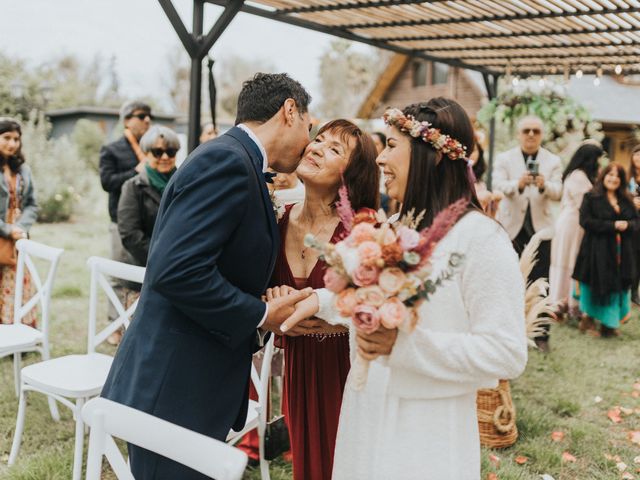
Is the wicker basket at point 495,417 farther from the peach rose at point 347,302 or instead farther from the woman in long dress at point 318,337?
the peach rose at point 347,302

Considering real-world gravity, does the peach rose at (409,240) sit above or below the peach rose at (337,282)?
above

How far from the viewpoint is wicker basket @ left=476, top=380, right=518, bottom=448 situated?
400cm

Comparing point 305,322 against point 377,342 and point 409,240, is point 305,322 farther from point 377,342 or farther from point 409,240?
point 409,240

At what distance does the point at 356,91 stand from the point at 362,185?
38.9m

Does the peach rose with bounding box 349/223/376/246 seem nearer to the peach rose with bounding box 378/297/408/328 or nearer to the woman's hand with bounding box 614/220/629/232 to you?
the peach rose with bounding box 378/297/408/328

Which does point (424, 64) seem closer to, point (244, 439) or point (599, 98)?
point (599, 98)

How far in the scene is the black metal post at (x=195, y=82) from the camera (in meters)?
4.63

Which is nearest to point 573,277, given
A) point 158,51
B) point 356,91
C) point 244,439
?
point 244,439

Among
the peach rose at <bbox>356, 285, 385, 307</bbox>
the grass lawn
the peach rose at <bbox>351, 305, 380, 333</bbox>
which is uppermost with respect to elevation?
the peach rose at <bbox>356, 285, 385, 307</bbox>

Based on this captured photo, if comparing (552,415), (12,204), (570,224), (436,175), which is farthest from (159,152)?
(570,224)

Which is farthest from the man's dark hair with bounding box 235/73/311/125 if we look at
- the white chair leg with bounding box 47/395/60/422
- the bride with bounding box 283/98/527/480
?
the white chair leg with bounding box 47/395/60/422

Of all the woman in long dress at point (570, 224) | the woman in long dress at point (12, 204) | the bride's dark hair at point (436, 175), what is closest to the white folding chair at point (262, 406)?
the bride's dark hair at point (436, 175)

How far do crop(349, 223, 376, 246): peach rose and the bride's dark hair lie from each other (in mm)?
402

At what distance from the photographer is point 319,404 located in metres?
2.69
